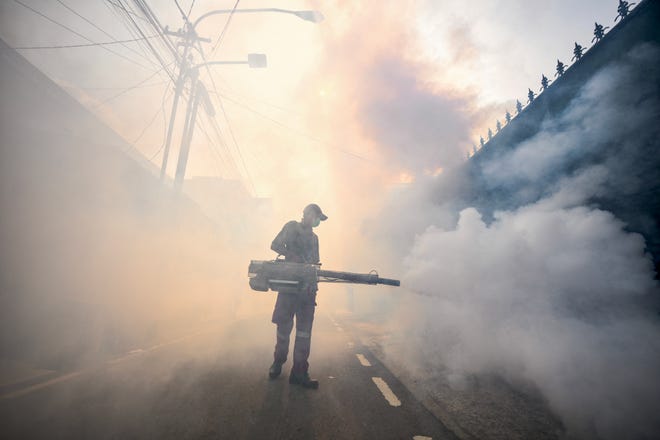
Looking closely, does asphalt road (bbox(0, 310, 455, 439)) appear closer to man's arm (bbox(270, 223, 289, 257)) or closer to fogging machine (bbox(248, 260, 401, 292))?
fogging machine (bbox(248, 260, 401, 292))

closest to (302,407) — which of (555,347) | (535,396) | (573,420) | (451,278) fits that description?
(573,420)

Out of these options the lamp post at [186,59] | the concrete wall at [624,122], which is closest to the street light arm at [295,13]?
the lamp post at [186,59]

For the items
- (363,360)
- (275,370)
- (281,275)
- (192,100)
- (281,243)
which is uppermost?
(192,100)

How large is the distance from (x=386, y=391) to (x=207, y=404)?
2.06m

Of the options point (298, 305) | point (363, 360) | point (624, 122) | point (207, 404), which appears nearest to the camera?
point (207, 404)

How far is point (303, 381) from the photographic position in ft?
11.5

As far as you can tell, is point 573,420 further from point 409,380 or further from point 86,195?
point 86,195

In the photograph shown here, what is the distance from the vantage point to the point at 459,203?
11.7m

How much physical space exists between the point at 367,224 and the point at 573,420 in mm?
15977

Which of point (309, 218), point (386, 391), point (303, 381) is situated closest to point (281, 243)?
point (309, 218)

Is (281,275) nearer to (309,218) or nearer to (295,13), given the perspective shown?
(309,218)

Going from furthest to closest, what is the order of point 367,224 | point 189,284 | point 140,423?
point 367,224 → point 189,284 → point 140,423

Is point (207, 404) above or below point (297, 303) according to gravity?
below

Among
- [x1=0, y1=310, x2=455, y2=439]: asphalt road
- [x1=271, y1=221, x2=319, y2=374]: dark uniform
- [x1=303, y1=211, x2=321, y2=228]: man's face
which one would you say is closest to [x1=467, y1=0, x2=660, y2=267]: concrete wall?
[x1=0, y1=310, x2=455, y2=439]: asphalt road
